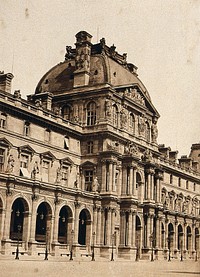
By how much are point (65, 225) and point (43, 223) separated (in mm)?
2411

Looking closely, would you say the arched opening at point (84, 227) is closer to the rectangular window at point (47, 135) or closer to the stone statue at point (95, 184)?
the stone statue at point (95, 184)

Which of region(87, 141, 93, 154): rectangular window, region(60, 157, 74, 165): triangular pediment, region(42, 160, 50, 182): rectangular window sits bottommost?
region(42, 160, 50, 182): rectangular window

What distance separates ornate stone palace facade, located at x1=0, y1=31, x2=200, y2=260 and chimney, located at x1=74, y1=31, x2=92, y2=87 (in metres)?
0.11

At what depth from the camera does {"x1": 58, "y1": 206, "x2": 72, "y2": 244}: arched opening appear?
48.7m

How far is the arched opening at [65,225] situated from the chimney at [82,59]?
49.5 feet

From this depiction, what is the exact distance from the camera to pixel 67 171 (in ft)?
174

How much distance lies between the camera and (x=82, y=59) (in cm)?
5866

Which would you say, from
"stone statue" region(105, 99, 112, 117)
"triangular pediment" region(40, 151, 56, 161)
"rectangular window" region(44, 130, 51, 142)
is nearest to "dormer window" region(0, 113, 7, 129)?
"triangular pediment" region(40, 151, 56, 161)

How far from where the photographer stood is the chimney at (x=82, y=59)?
57812mm

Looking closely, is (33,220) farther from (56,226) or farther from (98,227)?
(98,227)

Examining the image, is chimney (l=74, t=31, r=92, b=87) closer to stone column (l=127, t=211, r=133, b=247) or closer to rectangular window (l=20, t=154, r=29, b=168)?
rectangular window (l=20, t=154, r=29, b=168)

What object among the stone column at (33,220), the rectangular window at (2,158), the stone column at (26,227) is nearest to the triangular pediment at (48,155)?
the rectangular window at (2,158)

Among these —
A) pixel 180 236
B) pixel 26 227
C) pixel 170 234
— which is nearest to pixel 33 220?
pixel 26 227

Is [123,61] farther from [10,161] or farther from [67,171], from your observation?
[10,161]
